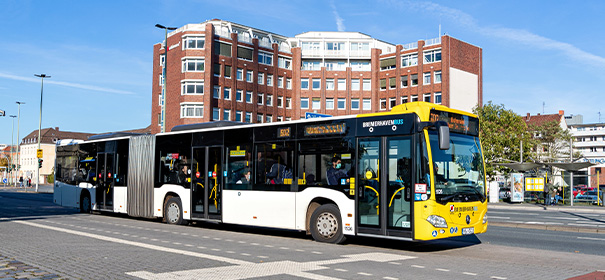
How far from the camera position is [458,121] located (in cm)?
1220

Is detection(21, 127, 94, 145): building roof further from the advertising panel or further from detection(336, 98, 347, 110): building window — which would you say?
the advertising panel

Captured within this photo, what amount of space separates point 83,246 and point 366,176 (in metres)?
5.92

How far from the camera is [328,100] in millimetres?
76250

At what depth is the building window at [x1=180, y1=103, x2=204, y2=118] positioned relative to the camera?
2489 inches

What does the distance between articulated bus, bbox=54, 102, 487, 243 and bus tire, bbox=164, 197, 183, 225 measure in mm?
32

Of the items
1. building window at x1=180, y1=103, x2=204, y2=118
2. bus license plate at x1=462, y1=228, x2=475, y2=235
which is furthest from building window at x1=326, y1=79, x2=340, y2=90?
bus license plate at x1=462, y1=228, x2=475, y2=235

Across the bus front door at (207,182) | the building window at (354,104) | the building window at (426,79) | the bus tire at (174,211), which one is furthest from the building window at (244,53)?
the bus front door at (207,182)

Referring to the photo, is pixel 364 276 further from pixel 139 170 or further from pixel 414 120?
pixel 139 170

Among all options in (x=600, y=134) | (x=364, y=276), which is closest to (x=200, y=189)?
(x=364, y=276)

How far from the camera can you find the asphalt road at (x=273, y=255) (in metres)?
8.51

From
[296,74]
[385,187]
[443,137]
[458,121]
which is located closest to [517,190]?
[458,121]

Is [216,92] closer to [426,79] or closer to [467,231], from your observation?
[426,79]

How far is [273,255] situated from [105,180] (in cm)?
1257

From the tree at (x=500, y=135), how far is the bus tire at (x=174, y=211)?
4253cm
